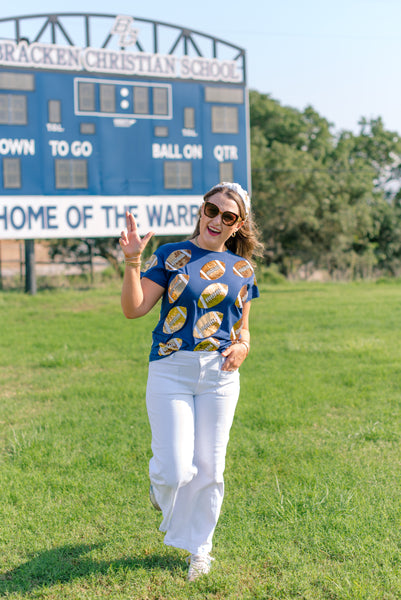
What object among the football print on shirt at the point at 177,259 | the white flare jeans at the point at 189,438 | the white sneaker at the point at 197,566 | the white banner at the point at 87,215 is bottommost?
the white sneaker at the point at 197,566

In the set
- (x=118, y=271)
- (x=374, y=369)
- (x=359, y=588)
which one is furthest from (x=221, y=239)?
(x=118, y=271)

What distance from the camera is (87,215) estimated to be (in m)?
15.4

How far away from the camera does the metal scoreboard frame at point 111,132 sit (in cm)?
1474

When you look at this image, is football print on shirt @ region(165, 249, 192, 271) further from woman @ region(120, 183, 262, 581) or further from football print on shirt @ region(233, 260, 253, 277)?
football print on shirt @ region(233, 260, 253, 277)

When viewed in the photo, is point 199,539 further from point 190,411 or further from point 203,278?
point 203,278

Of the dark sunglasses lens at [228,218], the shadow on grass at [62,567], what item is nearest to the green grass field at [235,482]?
the shadow on grass at [62,567]

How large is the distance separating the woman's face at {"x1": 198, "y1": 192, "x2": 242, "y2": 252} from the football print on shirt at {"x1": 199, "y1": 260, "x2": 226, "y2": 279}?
10 centimetres

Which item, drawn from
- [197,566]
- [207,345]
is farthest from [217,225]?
[197,566]

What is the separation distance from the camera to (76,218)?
50.3 ft

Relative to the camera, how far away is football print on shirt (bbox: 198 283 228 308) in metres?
3.23

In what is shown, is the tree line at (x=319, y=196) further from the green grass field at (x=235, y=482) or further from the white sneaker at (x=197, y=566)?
the white sneaker at (x=197, y=566)

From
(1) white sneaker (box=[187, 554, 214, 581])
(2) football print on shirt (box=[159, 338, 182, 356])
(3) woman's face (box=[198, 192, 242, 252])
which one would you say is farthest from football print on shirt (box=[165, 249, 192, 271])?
(1) white sneaker (box=[187, 554, 214, 581])

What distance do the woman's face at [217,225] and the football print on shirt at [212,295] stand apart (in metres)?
0.24

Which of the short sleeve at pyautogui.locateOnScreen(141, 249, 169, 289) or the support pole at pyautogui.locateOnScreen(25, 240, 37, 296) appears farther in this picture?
the support pole at pyautogui.locateOnScreen(25, 240, 37, 296)
